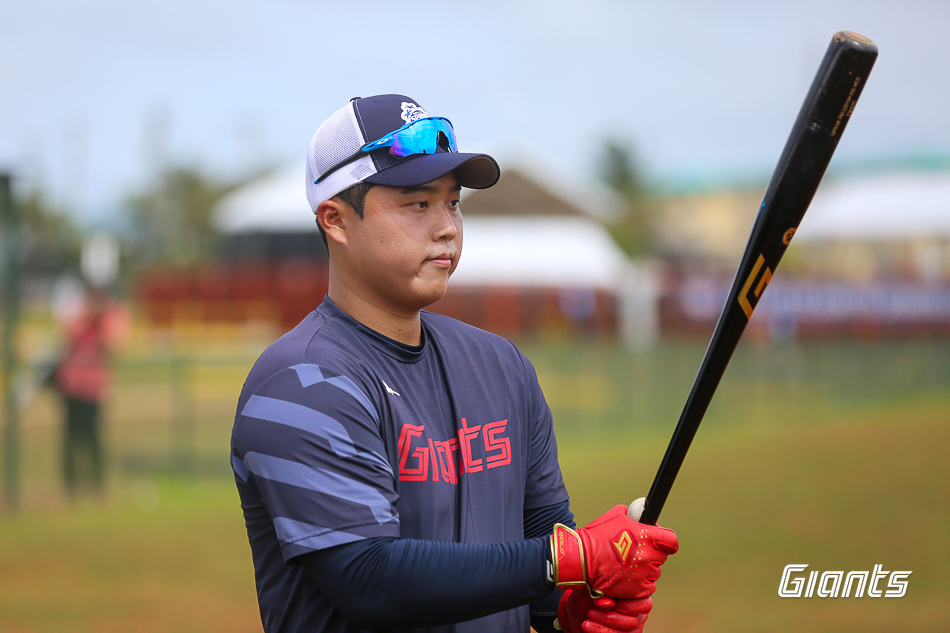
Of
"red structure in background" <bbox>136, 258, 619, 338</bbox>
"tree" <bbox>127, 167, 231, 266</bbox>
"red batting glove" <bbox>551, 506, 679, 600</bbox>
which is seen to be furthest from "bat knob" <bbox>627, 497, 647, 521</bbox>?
"tree" <bbox>127, 167, 231, 266</bbox>

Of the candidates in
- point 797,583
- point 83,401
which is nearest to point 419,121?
point 797,583

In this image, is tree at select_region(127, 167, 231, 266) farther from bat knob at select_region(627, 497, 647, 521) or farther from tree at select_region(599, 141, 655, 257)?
bat knob at select_region(627, 497, 647, 521)

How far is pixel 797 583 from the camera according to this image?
21.2ft

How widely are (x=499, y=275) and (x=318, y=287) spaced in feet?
23.1

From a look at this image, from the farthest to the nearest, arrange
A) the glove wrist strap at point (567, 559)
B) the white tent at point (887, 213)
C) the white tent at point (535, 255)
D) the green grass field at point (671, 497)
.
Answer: the white tent at point (887, 213) → the white tent at point (535, 255) → the green grass field at point (671, 497) → the glove wrist strap at point (567, 559)

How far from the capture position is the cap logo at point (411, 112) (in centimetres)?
201

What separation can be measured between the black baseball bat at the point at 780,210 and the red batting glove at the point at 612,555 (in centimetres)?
15

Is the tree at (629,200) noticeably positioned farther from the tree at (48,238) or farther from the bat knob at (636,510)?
the bat knob at (636,510)

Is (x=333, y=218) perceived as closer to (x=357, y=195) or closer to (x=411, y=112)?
(x=357, y=195)

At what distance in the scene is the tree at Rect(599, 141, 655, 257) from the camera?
208ft

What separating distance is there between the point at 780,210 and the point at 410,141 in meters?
0.87

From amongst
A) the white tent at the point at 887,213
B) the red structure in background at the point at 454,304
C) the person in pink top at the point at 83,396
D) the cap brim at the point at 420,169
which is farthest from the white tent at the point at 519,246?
the cap brim at the point at 420,169

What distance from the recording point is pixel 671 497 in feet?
29.7

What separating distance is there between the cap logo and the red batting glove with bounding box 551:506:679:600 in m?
0.94
